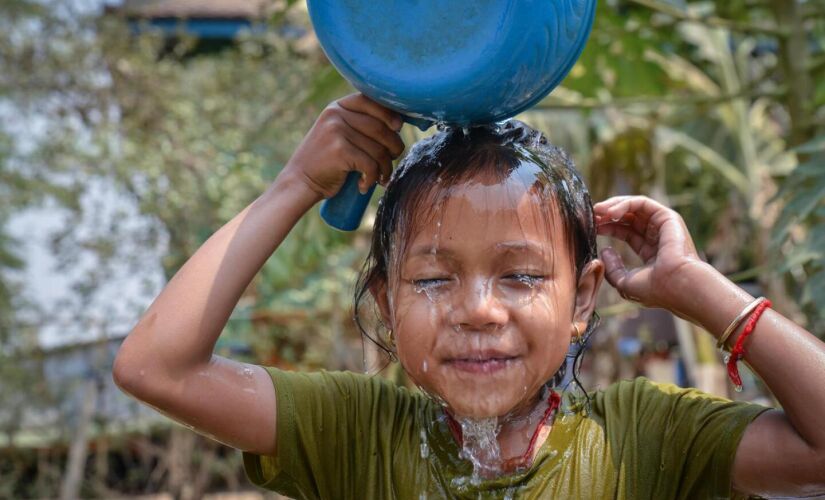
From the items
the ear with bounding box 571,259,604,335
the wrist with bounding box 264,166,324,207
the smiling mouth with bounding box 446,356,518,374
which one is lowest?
the smiling mouth with bounding box 446,356,518,374

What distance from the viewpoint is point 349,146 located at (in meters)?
1.83

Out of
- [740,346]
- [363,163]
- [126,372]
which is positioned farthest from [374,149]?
[740,346]

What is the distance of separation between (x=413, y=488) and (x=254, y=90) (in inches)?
190

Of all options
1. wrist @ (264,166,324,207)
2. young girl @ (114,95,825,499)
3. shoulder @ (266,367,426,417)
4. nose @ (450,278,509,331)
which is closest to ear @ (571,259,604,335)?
young girl @ (114,95,825,499)

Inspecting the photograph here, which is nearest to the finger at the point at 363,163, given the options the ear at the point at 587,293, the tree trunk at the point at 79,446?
the ear at the point at 587,293

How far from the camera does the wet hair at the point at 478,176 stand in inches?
70.5

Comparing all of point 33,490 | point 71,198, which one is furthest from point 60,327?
point 33,490

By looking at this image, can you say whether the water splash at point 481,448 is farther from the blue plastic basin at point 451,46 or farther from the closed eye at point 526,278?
the blue plastic basin at point 451,46

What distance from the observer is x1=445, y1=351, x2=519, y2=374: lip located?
1.69 metres

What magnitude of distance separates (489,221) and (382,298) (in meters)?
0.33

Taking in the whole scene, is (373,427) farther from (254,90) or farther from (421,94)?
(254,90)

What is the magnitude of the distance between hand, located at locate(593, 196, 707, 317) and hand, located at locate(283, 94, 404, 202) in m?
0.42

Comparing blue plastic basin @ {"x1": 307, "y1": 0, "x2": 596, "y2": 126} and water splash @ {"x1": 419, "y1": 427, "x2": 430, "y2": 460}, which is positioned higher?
blue plastic basin @ {"x1": 307, "y1": 0, "x2": 596, "y2": 126}

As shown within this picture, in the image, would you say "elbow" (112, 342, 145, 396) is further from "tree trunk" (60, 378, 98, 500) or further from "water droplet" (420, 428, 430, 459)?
"tree trunk" (60, 378, 98, 500)
